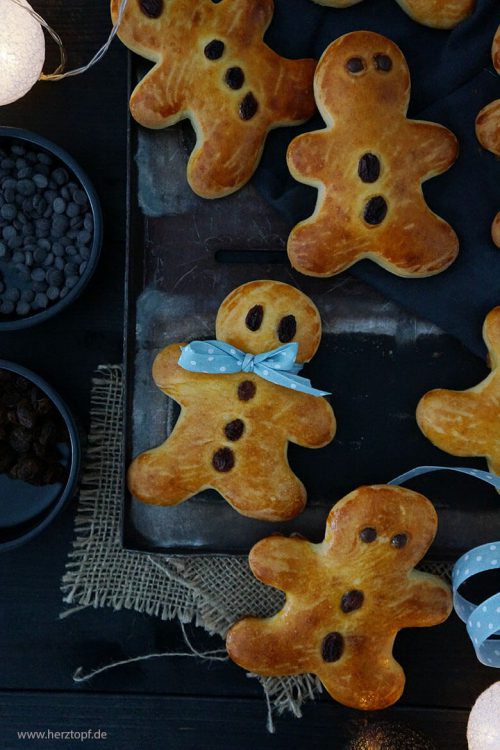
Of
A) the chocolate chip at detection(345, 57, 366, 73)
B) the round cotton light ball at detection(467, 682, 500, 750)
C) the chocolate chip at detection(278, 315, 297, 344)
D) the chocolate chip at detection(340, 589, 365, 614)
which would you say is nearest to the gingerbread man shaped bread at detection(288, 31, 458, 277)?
the chocolate chip at detection(345, 57, 366, 73)

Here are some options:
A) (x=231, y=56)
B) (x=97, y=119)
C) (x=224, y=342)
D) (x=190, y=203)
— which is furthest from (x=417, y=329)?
(x=97, y=119)

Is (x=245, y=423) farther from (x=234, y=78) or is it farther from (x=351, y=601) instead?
(x=234, y=78)

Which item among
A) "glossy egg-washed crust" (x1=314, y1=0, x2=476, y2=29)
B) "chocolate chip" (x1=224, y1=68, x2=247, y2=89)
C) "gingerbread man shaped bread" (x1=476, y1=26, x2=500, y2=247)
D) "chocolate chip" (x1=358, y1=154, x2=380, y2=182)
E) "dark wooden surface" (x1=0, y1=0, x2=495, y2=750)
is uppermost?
"glossy egg-washed crust" (x1=314, y1=0, x2=476, y2=29)

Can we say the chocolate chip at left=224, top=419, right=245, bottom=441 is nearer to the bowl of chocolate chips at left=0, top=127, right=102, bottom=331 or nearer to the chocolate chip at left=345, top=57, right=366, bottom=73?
the bowl of chocolate chips at left=0, top=127, right=102, bottom=331

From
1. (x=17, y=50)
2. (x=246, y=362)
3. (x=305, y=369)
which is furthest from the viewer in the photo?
(x=305, y=369)

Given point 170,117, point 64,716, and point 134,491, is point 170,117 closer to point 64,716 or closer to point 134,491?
point 134,491

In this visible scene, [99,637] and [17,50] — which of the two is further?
[99,637]

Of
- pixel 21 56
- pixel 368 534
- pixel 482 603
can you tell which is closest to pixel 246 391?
pixel 368 534
